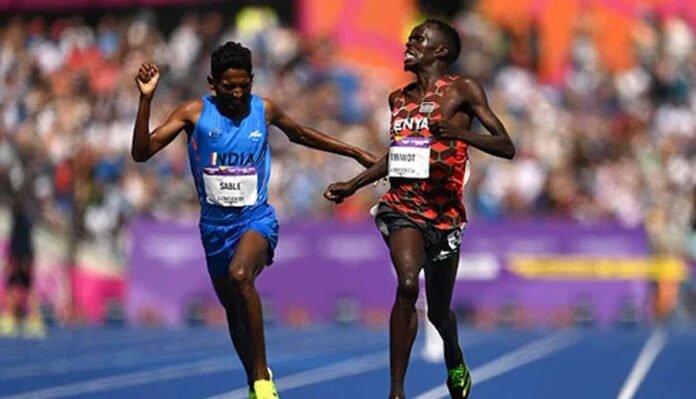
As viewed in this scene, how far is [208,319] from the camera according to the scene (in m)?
23.0

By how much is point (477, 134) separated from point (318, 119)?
15.5 m

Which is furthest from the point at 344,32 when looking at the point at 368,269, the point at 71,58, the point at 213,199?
the point at 213,199

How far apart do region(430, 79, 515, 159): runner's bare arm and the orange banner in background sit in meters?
17.6

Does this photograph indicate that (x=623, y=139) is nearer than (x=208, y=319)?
No

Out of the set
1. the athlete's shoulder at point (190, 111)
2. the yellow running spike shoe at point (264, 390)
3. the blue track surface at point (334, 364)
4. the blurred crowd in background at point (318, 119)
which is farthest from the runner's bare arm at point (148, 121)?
the blurred crowd in background at point (318, 119)

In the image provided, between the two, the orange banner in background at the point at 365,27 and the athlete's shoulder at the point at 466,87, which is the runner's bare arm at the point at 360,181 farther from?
the orange banner in background at the point at 365,27

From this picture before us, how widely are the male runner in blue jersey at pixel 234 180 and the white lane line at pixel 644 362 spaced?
3.45m

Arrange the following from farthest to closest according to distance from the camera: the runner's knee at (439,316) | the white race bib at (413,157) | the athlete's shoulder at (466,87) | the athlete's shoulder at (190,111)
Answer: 1. the runner's knee at (439,316)
2. the athlete's shoulder at (190,111)
3. the athlete's shoulder at (466,87)
4. the white race bib at (413,157)

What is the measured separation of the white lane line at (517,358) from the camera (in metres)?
12.8

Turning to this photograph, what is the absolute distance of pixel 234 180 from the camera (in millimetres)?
10047

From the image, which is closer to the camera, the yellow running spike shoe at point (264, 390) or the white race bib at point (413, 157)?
the yellow running spike shoe at point (264, 390)

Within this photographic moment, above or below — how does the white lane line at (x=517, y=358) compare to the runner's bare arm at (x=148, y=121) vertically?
below

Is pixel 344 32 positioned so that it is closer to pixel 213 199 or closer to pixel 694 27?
pixel 694 27

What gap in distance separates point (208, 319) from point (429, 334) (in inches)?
270
